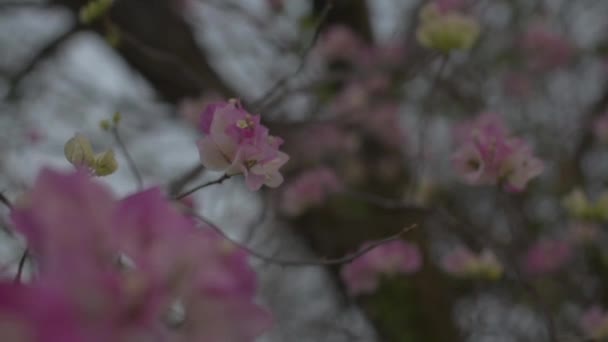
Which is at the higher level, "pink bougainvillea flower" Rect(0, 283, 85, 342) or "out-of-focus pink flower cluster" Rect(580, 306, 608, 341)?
"pink bougainvillea flower" Rect(0, 283, 85, 342)

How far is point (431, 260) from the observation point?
6.68 ft

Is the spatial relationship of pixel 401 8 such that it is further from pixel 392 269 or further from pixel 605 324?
pixel 605 324

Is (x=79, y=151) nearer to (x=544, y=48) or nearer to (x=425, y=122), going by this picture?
(x=425, y=122)

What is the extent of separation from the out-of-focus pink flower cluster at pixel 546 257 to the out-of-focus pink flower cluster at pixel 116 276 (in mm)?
1727

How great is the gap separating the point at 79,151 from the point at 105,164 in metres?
0.03

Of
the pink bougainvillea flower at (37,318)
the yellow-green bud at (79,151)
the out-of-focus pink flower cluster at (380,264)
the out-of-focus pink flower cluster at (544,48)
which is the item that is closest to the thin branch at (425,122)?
the out-of-focus pink flower cluster at (380,264)

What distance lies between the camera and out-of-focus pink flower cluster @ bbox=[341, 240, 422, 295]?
4.18ft

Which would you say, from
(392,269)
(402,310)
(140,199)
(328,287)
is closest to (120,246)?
(140,199)

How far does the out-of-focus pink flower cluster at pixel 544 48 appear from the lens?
2.43m

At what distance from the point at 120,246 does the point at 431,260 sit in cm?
182

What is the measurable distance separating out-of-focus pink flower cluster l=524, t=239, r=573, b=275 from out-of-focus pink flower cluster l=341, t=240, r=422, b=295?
0.77 metres

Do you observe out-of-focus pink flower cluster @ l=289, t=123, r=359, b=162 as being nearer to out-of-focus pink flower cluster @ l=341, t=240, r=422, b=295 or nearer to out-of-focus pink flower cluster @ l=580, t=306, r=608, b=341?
out-of-focus pink flower cluster @ l=341, t=240, r=422, b=295

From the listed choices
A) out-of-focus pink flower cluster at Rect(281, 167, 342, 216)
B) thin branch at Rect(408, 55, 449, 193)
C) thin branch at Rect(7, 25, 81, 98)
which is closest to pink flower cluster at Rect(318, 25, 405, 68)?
out-of-focus pink flower cluster at Rect(281, 167, 342, 216)

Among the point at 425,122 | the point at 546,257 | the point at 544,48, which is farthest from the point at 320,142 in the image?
the point at 425,122
